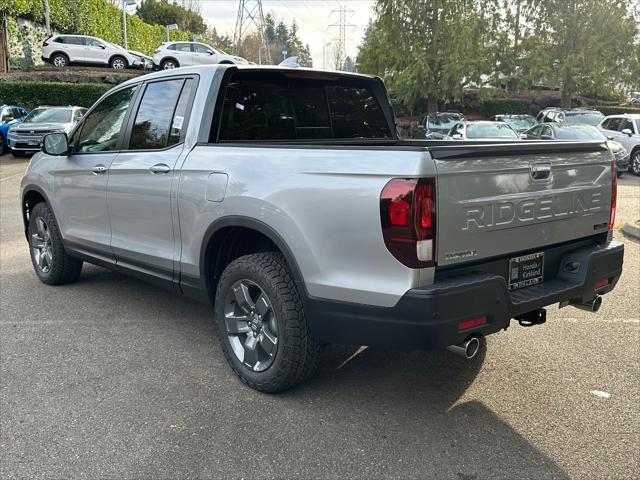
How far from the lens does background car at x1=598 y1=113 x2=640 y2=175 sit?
17609 millimetres

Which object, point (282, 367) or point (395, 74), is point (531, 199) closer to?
point (282, 367)

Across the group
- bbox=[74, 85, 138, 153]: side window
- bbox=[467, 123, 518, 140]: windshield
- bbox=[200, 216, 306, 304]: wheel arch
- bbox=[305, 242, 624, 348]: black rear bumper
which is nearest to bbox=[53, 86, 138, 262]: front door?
bbox=[74, 85, 138, 153]: side window

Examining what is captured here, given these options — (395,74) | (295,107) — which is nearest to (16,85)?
(395,74)

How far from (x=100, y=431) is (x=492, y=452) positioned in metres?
2.02

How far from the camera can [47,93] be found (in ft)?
Answer: 86.7

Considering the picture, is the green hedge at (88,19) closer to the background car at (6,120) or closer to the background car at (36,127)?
the background car at (6,120)

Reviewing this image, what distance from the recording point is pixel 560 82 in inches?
1246

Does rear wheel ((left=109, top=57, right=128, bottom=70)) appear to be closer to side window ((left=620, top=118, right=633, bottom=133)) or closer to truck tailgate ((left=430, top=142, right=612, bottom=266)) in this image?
side window ((left=620, top=118, right=633, bottom=133))

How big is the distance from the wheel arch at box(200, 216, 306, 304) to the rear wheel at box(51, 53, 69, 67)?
102 feet

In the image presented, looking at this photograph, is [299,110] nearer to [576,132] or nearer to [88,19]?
[576,132]

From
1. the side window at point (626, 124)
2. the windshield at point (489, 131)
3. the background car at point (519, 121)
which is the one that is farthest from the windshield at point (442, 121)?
the side window at point (626, 124)

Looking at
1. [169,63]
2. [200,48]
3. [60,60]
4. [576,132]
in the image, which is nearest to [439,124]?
[576,132]

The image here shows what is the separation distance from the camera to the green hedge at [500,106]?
34750 mm

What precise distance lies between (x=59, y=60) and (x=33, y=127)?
44.2ft
